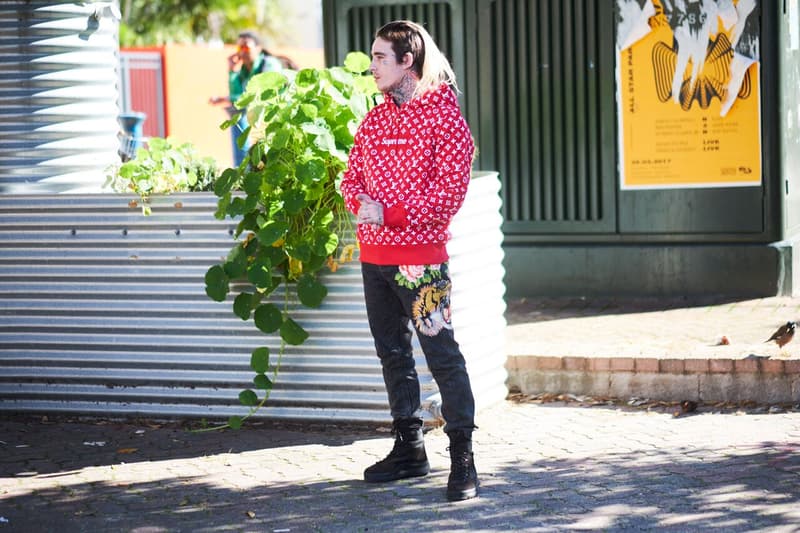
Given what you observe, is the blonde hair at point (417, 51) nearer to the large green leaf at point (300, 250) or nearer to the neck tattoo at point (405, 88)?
the neck tattoo at point (405, 88)

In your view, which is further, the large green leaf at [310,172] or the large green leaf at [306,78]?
the large green leaf at [306,78]

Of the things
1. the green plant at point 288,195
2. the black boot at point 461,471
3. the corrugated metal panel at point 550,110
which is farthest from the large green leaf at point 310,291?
the corrugated metal panel at point 550,110

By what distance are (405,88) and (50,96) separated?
280cm

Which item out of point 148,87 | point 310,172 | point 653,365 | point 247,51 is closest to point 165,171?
point 310,172

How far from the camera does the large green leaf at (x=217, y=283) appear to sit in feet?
21.1

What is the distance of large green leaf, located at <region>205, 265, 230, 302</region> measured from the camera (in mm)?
6422

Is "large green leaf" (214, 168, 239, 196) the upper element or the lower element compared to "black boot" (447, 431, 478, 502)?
upper

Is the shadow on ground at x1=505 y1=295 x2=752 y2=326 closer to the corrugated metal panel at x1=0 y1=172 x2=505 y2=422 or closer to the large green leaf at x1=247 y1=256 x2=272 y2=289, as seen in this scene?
the corrugated metal panel at x1=0 y1=172 x2=505 y2=422

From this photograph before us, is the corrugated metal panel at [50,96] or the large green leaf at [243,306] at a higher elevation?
the corrugated metal panel at [50,96]

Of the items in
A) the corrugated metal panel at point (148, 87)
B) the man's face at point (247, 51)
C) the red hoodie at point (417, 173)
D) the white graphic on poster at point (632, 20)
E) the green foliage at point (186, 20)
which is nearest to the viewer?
the red hoodie at point (417, 173)

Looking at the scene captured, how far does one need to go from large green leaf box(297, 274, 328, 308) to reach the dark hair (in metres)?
1.49

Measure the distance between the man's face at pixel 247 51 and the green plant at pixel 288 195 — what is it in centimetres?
765

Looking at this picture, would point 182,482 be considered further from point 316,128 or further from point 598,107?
point 598,107

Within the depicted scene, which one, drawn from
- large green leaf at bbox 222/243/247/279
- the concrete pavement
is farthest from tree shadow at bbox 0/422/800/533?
large green leaf at bbox 222/243/247/279
